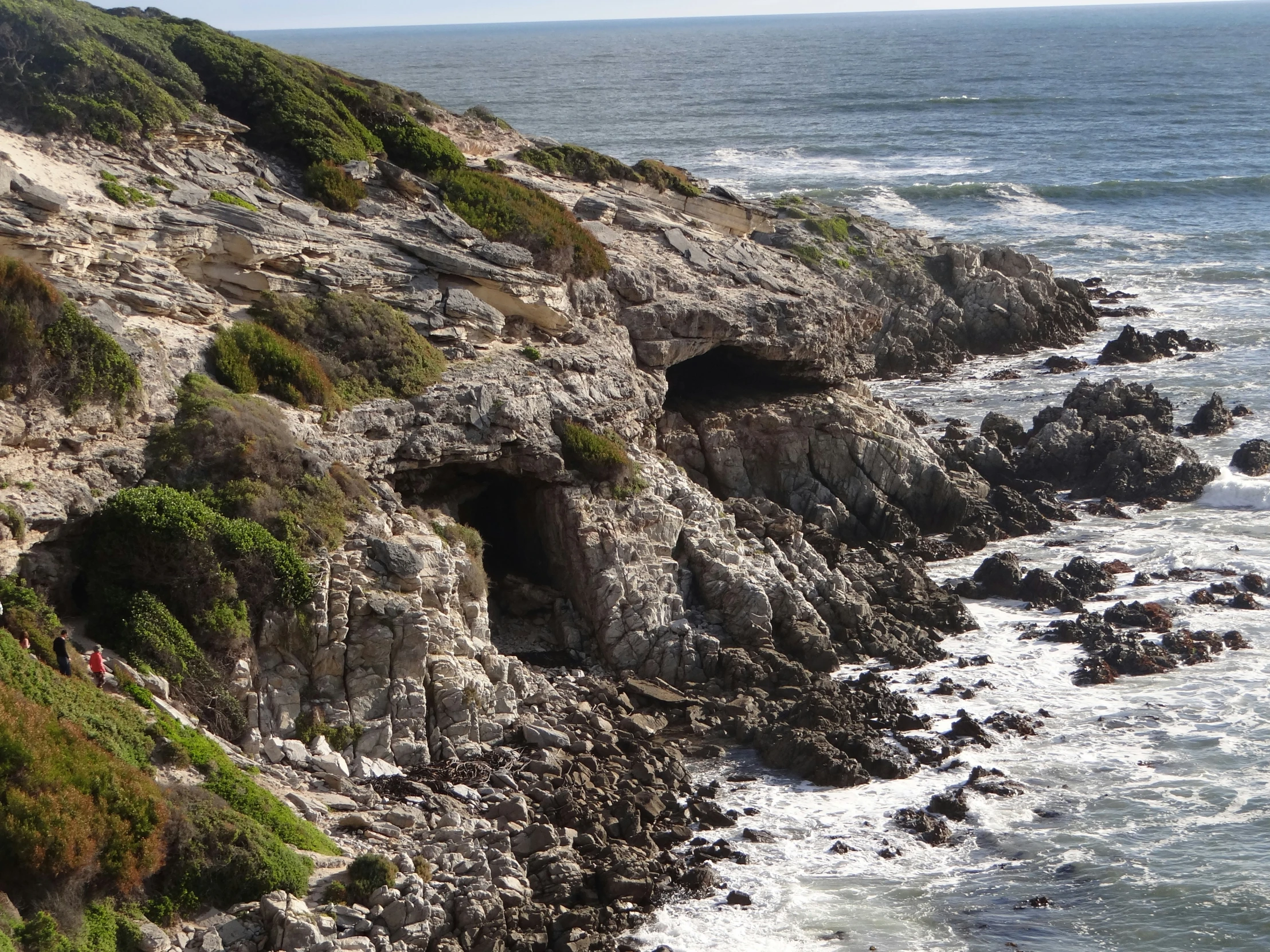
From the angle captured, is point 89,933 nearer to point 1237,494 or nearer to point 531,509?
point 531,509

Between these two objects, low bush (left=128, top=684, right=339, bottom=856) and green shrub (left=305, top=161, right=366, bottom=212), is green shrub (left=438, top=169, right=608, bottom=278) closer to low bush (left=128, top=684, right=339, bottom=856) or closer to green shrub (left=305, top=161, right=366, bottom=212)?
green shrub (left=305, top=161, right=366, bottom=212)

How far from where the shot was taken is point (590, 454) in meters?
31.3

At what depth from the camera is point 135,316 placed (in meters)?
27.6

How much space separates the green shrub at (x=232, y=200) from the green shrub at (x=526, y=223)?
18.6 feet

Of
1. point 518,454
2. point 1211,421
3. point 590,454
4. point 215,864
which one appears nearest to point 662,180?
point 590,454

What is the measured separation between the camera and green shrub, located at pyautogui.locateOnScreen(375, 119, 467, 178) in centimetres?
3769

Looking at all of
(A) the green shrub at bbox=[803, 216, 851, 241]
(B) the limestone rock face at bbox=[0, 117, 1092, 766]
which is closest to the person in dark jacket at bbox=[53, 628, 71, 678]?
(B) the limestone rock face at bbox=[0, 117, 1092, 766]

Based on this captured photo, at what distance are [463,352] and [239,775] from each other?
43.5 feet

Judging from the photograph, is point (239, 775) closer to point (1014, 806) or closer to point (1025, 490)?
point (1014, 806)

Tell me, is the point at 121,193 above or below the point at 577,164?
below

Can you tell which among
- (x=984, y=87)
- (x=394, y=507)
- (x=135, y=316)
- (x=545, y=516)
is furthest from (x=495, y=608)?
(x=984, y=87)

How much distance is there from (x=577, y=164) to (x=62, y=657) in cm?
2727

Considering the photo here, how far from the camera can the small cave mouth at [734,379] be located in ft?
126

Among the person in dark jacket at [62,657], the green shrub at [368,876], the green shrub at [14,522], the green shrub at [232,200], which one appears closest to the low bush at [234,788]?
the green shrub at [368,876]
